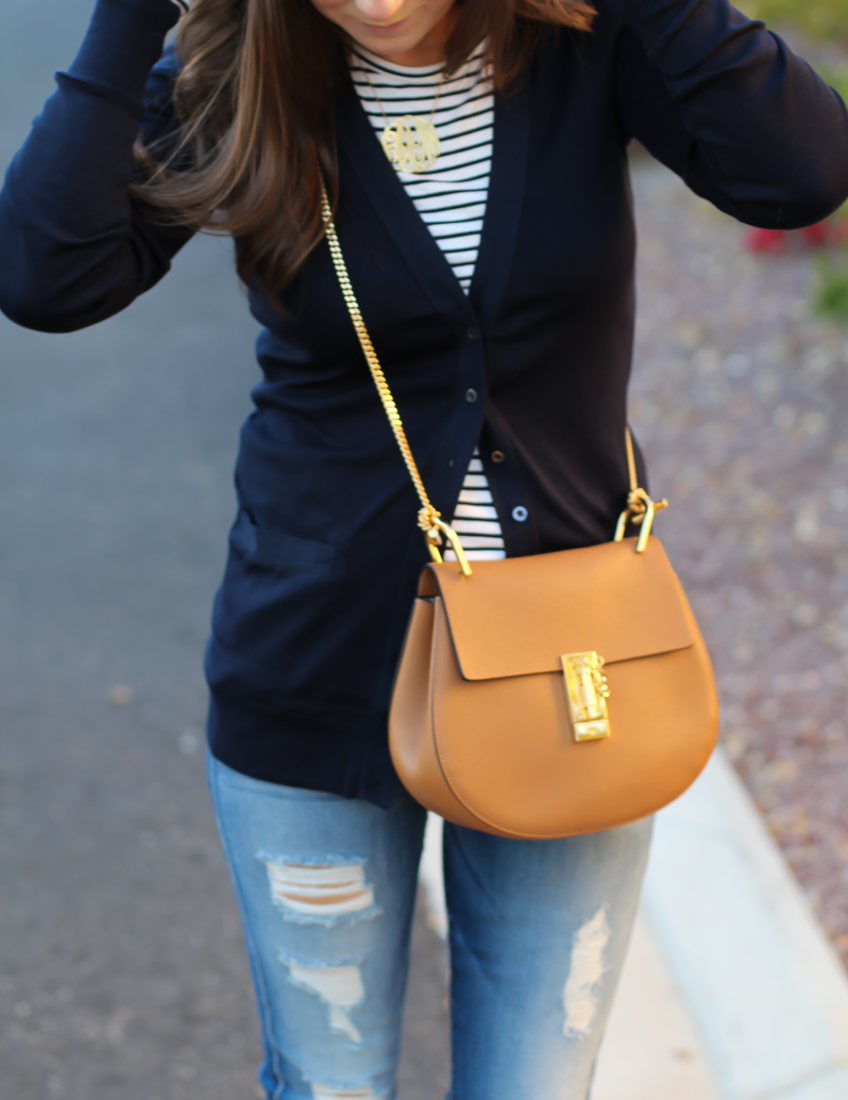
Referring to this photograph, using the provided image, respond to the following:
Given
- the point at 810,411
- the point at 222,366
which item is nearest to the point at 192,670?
the point at 222,366

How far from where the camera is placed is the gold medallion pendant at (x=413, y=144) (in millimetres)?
1384

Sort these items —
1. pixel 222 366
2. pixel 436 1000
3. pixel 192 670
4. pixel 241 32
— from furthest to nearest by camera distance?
pixel 222 366 < pixel 192 670 < pixel 436 1000 < pixel 241 32

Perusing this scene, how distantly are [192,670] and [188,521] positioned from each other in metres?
0.87

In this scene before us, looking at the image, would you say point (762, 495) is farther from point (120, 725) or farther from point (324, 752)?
point (324, 752)

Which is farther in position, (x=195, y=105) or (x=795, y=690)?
(x=795, y=690)

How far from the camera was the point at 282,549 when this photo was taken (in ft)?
4.82

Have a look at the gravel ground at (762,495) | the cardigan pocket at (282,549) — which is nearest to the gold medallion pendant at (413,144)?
the cardigan pocket at (282,549)

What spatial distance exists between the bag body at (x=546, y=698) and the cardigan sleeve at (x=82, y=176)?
0.56 metres

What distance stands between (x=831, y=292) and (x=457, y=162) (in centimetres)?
361

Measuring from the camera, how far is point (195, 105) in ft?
4.67

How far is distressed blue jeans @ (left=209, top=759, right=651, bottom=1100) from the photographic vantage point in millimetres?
1503

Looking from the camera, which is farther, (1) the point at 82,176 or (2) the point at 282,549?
(2) the point at 282,549

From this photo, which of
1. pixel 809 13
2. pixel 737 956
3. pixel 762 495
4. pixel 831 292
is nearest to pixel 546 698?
pixel 737 956

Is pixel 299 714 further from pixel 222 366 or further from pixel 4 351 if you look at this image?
pixel 4 351
